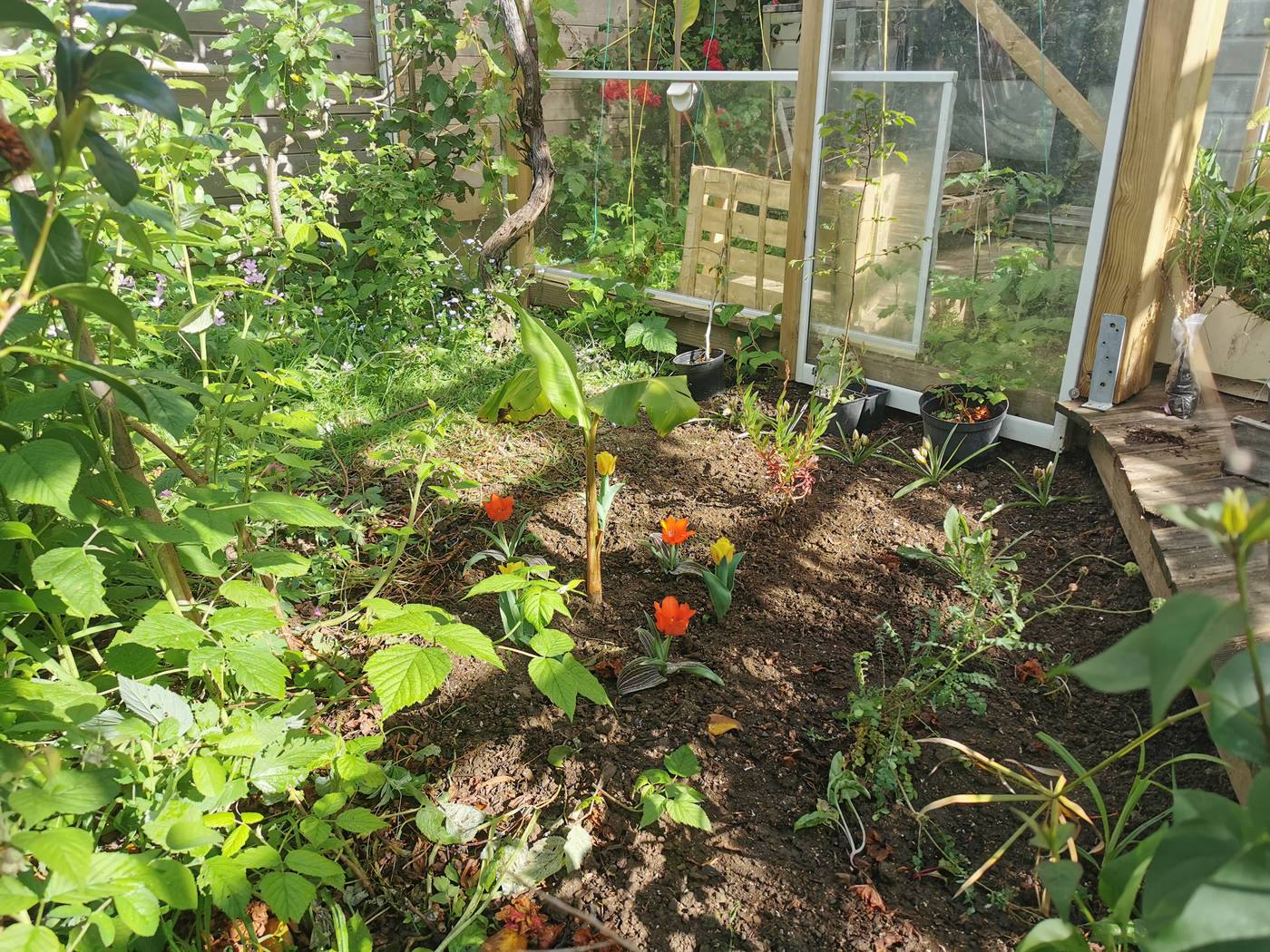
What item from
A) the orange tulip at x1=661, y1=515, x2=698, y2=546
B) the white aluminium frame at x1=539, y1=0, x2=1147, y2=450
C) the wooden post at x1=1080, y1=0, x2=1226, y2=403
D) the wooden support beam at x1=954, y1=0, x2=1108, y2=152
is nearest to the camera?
the orange tulip at x1=661, y1=515, x2=698, y2=546

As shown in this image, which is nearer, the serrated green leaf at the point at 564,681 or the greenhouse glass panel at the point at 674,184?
the serrated green leaf at the point at 564,681

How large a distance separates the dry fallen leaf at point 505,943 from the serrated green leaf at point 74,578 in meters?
0.81

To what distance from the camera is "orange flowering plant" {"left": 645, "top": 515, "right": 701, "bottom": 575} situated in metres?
2.30

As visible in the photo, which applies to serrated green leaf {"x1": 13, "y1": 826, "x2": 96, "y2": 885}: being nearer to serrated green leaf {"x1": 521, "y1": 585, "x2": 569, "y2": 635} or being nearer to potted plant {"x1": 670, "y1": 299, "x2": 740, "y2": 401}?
serrated green leaf {"x1": 521, "y1": 585, "x2": 569, "y2": 635}

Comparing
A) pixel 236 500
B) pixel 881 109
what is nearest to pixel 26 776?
pixel 236 500

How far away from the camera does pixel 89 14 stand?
798mm

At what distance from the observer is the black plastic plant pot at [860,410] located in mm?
3506

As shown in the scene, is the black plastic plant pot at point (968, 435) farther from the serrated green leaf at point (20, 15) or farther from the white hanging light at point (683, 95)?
the serrated green leaf at point (20, 15)

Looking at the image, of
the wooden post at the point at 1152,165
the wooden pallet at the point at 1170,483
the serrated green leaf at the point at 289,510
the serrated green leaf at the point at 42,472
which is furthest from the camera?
the wooden post at the point at 1152,165

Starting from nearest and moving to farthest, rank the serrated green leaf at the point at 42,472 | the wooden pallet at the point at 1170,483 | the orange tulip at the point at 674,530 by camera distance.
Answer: the serrated green leaf at the point at 42,472
the wooden pallet at the point at 1170,483
the orange tulip at the point at 674,530

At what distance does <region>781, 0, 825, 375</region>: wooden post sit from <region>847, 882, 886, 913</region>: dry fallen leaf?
7.86 feet

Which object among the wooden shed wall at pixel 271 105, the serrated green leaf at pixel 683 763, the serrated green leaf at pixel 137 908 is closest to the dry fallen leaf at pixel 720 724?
the serrated green leaf at pixel 683 763

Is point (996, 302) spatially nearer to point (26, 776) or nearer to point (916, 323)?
point (916, 323)

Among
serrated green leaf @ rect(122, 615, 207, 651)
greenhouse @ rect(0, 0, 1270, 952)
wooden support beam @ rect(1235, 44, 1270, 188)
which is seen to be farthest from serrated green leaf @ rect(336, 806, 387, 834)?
wooden support beam @ rect(1235, 44, 1270, 188)
